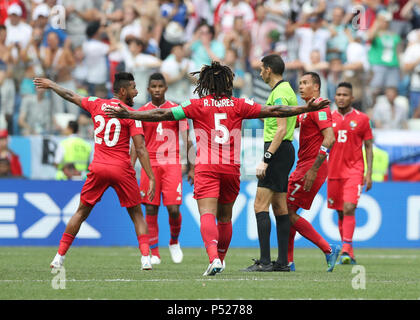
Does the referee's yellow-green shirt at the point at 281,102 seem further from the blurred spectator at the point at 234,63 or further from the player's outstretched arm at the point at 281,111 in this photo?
the blurred spectator at the point at 234,63

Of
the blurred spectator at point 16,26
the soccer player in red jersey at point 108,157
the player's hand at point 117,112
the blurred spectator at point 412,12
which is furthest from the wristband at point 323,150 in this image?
the blurred spectator at point 412,12

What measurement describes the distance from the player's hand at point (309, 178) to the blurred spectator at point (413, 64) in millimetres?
8721

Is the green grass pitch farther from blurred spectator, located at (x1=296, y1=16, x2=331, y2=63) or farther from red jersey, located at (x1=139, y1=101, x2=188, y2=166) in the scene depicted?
blurred spectator, located at (x1=296, y1=16, x2=331, y2=63)

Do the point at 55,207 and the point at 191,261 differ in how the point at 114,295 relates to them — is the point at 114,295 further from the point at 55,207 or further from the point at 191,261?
the point at 55,207

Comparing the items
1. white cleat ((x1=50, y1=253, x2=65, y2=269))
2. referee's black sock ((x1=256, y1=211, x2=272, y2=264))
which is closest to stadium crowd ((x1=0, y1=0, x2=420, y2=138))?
referee's black sock ((x1=256, y1=211, x2=272, y2=264))

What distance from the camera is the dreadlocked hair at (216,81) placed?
33.3 feet

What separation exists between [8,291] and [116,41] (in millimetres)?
12790

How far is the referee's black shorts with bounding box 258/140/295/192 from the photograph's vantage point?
11.3 meters

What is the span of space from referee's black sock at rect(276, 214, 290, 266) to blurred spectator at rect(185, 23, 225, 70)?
30.0 ft

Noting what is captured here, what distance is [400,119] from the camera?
19.6 meters

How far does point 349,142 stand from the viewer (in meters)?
14.0

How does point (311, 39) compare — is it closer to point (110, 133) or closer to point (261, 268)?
point (261, 268)

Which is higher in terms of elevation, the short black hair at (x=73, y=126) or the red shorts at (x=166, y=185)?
the short black hair at (x=73, y=126)
